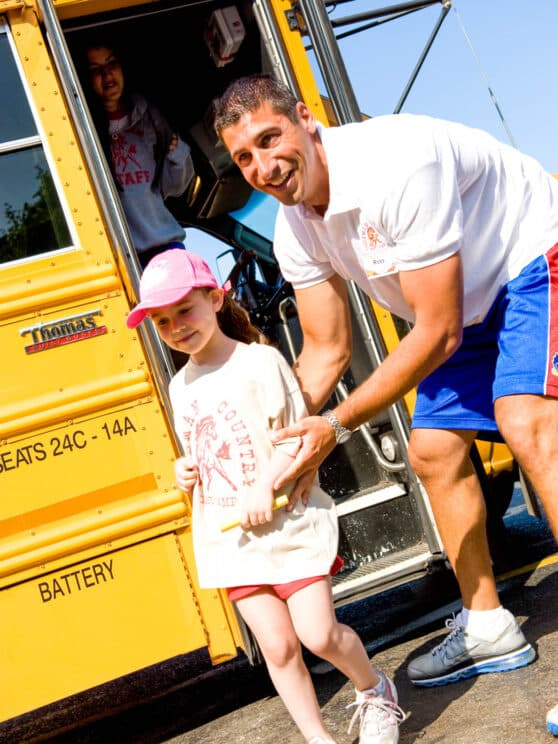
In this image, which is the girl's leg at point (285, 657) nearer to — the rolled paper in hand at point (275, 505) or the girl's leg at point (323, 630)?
the girl's leg at point (323, 630)

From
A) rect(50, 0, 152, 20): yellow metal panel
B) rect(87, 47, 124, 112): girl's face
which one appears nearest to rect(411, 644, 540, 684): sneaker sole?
rect(50, 0, 152, 20): yellow metal panel

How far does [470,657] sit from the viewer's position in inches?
97.2

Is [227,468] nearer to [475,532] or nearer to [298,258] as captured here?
[298,258]

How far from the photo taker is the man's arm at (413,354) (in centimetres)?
190

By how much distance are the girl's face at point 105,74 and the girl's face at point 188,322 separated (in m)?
1.81

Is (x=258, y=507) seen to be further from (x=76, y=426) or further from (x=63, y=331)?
(x=63, y=331)

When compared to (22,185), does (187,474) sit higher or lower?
lower

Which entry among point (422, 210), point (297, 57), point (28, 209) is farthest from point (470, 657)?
point (297, 57)

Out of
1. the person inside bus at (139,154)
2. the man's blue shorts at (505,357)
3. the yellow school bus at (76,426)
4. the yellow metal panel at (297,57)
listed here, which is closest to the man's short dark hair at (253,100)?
the man's blue shorts at (505,357)

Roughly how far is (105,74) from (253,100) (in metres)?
1.80

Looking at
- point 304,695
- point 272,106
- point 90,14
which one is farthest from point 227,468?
point 90,14

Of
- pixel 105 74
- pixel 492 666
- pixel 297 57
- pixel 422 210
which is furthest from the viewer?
pixel 105 74

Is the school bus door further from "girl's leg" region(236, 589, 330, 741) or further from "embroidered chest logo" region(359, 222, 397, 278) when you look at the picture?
"embroidered chest logo" region(359, 222, 397, 278)

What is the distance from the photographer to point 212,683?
3.34 m
